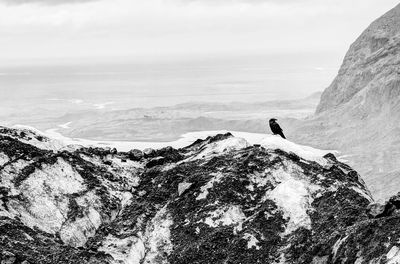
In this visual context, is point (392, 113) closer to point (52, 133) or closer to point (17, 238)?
point (52, 133)

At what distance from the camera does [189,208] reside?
22891mm

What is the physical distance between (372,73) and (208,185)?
315 ft

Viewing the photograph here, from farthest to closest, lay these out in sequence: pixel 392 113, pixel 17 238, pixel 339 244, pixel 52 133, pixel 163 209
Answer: pixel 52 133 < pixel 392 113 < pixel 163 209 < pixel 17 238 < pixel 339 244

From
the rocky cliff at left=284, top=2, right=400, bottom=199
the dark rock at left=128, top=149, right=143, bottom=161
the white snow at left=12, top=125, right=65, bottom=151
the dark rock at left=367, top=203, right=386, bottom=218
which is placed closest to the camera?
the dark rock at left=367, top=203, right=386, bottom=218

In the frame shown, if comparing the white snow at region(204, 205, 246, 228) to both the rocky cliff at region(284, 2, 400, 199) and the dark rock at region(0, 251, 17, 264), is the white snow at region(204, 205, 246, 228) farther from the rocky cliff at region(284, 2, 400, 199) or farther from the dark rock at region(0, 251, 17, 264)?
the rocky cliff at region(284, 2, 400, 199)

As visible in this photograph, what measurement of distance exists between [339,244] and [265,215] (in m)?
3.76

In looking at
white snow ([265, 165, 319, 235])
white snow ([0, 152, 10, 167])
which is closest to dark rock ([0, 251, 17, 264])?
white snow ([0, 152, 10, 167])

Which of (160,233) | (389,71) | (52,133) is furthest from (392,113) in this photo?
(160,233)

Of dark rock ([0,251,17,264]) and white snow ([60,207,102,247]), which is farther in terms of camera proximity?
white snow ([60,207,102,247])

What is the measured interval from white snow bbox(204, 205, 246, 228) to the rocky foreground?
35mm

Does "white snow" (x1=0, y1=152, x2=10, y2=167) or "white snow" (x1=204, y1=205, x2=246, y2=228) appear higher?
"white snow" (x1=0, y1=152, x2=10, y2=167)

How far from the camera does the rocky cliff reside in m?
87.7

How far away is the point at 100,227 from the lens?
22453 millimetres

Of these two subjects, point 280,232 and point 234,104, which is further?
point 234,104
